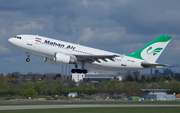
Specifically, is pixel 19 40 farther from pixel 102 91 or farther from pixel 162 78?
pixel 102 91

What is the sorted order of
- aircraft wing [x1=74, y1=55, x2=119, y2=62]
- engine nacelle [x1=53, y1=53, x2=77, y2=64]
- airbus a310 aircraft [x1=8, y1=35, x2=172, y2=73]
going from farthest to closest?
aircraft wing [x1=74, y1=55, x2=119, y2=62]
engine nacelle [x1=53, y1=53, x2=77, y2=64]
airbus a310 aircraft [x1=8, y1=35, x2=172, y2=73]

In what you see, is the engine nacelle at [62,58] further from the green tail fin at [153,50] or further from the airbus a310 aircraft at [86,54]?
the green tail fin at [153,50]

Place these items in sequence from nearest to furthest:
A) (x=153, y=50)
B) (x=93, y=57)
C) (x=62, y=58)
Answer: (x=62, y=58), (x=93, y=57), (x=153, y=50)

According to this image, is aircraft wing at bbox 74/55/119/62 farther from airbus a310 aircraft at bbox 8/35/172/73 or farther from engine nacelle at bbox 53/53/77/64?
engine nacelle at bbox 53/53/77/64

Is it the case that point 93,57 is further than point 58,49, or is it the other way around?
point 93,57

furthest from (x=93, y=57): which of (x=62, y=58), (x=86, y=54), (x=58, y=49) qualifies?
(x=58, y=49)

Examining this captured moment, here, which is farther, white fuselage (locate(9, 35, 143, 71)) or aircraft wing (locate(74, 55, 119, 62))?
aircraft wing (locate(74, 55, 119, 62))

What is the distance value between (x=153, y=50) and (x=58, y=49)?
18.5 metres

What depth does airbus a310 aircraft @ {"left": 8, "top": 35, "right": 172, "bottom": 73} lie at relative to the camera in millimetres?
46594

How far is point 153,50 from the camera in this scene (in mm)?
54625

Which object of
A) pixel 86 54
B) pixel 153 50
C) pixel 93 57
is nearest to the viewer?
pixel 93 57

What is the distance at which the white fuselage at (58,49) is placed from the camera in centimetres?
4644

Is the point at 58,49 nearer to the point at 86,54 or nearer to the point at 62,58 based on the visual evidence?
the point at 62,58

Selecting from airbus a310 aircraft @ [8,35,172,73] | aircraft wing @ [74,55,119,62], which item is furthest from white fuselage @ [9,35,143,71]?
aircraft wing @ [74,55,119,62]
